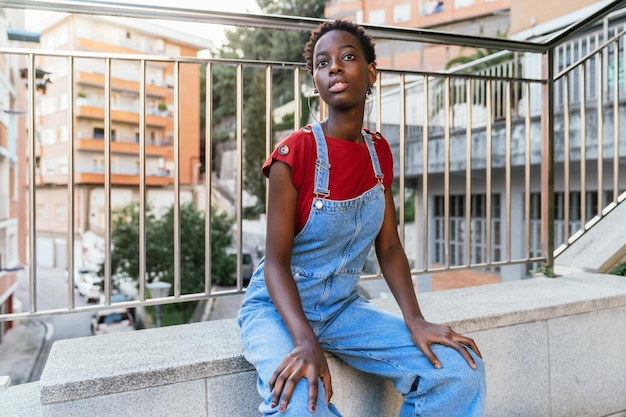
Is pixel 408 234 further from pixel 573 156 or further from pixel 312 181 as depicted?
pixel 312 181

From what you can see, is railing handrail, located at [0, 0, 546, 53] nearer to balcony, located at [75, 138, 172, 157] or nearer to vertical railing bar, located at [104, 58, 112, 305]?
vertical railing bar, located at [104, 58, 112, 305]

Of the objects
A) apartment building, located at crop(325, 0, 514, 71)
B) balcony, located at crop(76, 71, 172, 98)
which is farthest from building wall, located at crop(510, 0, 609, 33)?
balcony, located at crop(76, 71, 172, 98)

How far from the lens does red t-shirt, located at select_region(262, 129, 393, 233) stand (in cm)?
131

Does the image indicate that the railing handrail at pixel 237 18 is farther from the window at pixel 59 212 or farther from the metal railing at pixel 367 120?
the window at pixel 59 212

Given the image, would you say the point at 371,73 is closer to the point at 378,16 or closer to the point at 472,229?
the point at 472,229

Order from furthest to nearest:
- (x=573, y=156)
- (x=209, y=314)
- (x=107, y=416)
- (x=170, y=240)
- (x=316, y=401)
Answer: (x=170, y=240) < (x=209, y=314) < (x=573, y=156) < (x=107, y=416) < (x=316, y=401)

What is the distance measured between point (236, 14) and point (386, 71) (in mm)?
656

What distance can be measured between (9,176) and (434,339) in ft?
73.8

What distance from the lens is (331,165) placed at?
1352 millimetres

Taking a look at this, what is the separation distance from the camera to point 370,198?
4.57ft

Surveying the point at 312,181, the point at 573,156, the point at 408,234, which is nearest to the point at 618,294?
the point at 312,181

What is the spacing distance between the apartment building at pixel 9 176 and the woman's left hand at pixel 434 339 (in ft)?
55.4

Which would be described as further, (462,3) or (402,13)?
(402,13)

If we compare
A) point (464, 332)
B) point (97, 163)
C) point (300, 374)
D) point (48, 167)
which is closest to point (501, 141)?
point (464, 332)
